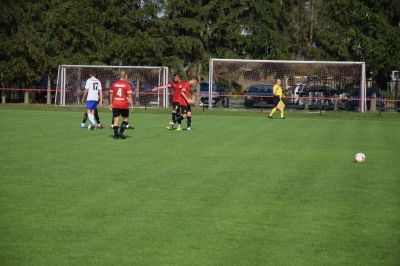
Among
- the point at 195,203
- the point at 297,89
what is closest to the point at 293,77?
the point at 297,89

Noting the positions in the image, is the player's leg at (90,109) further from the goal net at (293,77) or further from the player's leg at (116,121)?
the goal net at (293,77)

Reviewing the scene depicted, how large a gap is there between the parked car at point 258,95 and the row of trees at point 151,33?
5156mm

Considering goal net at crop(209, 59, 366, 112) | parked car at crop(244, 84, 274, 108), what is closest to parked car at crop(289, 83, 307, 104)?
goal net at crop(209, 59, 366, 112)

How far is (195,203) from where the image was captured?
34.1ft

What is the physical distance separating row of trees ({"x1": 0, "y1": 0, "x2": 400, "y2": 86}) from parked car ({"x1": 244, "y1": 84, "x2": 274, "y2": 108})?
516 cm

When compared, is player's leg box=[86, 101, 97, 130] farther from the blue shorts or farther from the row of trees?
the row of trees

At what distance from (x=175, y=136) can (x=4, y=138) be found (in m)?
5.17

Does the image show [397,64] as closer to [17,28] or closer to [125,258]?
[17,28]

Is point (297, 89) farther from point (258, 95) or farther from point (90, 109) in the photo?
point (90, 109)

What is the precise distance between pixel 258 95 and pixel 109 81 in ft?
32.7

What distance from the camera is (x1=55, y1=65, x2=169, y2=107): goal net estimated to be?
150 ft

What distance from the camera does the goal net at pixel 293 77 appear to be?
144ft

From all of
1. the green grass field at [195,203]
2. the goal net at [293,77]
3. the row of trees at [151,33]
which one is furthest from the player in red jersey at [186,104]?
the row of trees at [151,33]

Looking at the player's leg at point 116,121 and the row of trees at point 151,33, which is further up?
the row of trees at point 151,33
